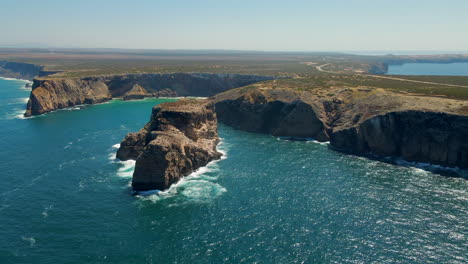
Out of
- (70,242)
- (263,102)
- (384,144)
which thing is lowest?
(70,242)

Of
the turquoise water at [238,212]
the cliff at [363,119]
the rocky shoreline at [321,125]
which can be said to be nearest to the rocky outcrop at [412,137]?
the cliff at [363,119]

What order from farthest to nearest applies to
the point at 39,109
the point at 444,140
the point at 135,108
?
the point at 135,108 → the point at 39,109 → the point at 444,140

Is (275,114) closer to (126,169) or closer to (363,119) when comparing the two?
(363,119)

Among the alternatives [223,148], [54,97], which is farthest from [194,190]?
[54,97]

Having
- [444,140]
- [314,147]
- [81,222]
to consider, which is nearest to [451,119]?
[444,140]

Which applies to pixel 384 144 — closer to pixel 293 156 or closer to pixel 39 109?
pixel 293 156

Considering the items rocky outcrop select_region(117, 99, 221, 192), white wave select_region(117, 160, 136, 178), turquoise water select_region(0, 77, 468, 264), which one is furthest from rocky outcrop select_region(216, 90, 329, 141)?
white wave select_region(117, 160, 136, 178)

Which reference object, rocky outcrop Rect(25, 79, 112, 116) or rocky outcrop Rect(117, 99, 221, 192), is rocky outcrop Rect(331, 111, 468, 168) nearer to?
rocky outcrop Rect(117, 99, 221, 192)
